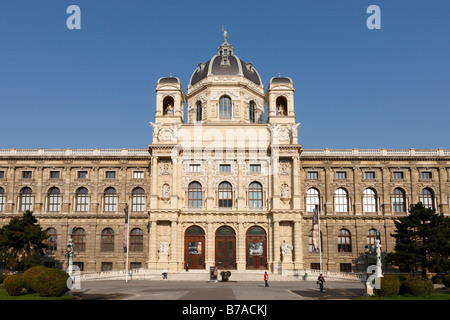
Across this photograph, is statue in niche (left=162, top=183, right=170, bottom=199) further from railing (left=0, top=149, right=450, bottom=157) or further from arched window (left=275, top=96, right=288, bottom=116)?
arched window (left=275, top=96, right=288, bottom=116)

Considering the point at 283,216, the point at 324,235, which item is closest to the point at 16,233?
the point at 283,216

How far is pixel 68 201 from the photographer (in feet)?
216

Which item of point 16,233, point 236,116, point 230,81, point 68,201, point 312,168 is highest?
point 230,81

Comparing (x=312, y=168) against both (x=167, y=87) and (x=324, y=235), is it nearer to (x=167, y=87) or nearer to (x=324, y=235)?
(x=324, y=235)

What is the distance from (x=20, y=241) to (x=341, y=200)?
4191cm

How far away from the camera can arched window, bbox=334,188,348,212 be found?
2586 inches

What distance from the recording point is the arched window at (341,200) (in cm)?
6569

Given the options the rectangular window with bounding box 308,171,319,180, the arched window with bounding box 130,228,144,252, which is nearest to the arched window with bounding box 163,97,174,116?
the arched window with bounding box 130,228,144,252

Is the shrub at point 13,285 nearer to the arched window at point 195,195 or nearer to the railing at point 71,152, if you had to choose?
the arched window at point 195,195

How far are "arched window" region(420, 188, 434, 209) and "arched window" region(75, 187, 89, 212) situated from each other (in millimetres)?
47142

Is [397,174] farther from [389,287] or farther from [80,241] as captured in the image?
[80,241]

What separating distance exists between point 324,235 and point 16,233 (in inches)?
1538

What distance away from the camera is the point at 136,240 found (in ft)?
212
